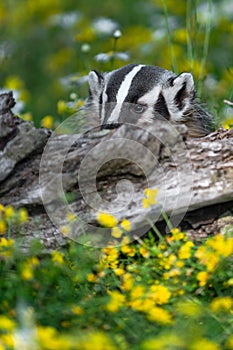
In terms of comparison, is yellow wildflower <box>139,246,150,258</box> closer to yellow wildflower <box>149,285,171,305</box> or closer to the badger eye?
yellow wildflower <box>149,285,171,305</box>

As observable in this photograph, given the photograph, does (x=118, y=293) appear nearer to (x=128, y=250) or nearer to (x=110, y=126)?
(x=128, y=250)

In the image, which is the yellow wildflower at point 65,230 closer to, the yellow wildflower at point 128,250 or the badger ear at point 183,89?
the yellow wildflower at point 128,250

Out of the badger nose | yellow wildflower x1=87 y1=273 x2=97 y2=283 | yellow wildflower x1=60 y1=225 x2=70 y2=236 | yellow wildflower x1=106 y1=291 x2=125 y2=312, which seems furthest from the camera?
the badger nose

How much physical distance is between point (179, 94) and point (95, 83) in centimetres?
51

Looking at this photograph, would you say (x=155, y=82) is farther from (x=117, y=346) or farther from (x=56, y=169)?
(x=117, y=346)

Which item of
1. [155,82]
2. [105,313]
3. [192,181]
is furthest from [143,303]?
[155,82]

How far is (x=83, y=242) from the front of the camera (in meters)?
4.04

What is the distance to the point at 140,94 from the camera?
4.90 m

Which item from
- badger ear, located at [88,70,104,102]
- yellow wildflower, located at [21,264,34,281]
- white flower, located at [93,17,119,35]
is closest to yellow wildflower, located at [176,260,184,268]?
yellow wildflower, located at [21,264,34,281]

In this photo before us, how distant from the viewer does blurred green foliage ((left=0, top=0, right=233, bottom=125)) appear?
8.08m

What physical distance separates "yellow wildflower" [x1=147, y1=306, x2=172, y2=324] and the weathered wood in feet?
3.00

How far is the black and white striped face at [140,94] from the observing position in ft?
15.8

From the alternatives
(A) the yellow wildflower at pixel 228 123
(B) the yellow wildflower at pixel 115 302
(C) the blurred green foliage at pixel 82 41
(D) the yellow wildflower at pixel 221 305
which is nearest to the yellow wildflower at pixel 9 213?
(B) the yellow wildflower at pixel 115 302

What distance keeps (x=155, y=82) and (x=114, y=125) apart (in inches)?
19.8
